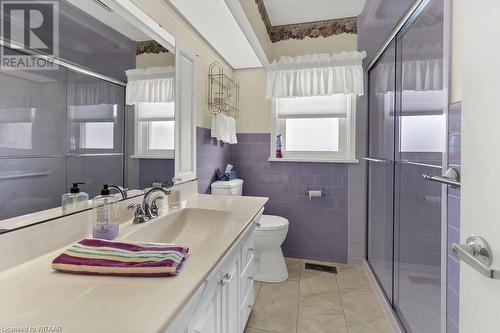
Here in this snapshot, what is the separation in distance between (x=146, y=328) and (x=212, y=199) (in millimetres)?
1316

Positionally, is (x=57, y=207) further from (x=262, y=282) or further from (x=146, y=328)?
(x=262, y=282)

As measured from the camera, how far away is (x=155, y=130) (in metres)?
1.52

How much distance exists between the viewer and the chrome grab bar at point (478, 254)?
0.56 meters

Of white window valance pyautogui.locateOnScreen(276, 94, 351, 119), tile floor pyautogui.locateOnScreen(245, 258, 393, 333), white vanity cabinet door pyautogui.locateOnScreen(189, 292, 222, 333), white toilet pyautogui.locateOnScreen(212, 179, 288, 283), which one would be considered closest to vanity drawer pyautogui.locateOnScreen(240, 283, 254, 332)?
tile floor pyautogui.locateOnScreen(245, 258, 393, 333)

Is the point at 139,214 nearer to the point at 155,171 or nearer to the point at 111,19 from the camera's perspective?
the point at 155,171

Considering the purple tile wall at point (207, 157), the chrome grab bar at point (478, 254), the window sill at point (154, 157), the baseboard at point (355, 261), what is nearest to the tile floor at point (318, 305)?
the baseboard at point (355, 261)

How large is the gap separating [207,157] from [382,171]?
1.47m

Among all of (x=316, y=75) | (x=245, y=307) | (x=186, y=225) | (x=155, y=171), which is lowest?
(x=245, y=307)

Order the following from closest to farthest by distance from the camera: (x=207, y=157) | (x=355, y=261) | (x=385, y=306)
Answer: (x=385, y=306) < (x=207, y=157) < (x=355, y=261)

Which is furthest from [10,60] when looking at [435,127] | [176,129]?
[435,127]

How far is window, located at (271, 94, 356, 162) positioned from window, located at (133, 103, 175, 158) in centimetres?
140

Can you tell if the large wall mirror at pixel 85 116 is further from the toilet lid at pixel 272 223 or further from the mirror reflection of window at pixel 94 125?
the toilet lid at pixel 272 223

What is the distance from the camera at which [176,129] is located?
174 centimetres

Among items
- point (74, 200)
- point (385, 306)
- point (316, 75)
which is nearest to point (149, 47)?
point (74, 200)
